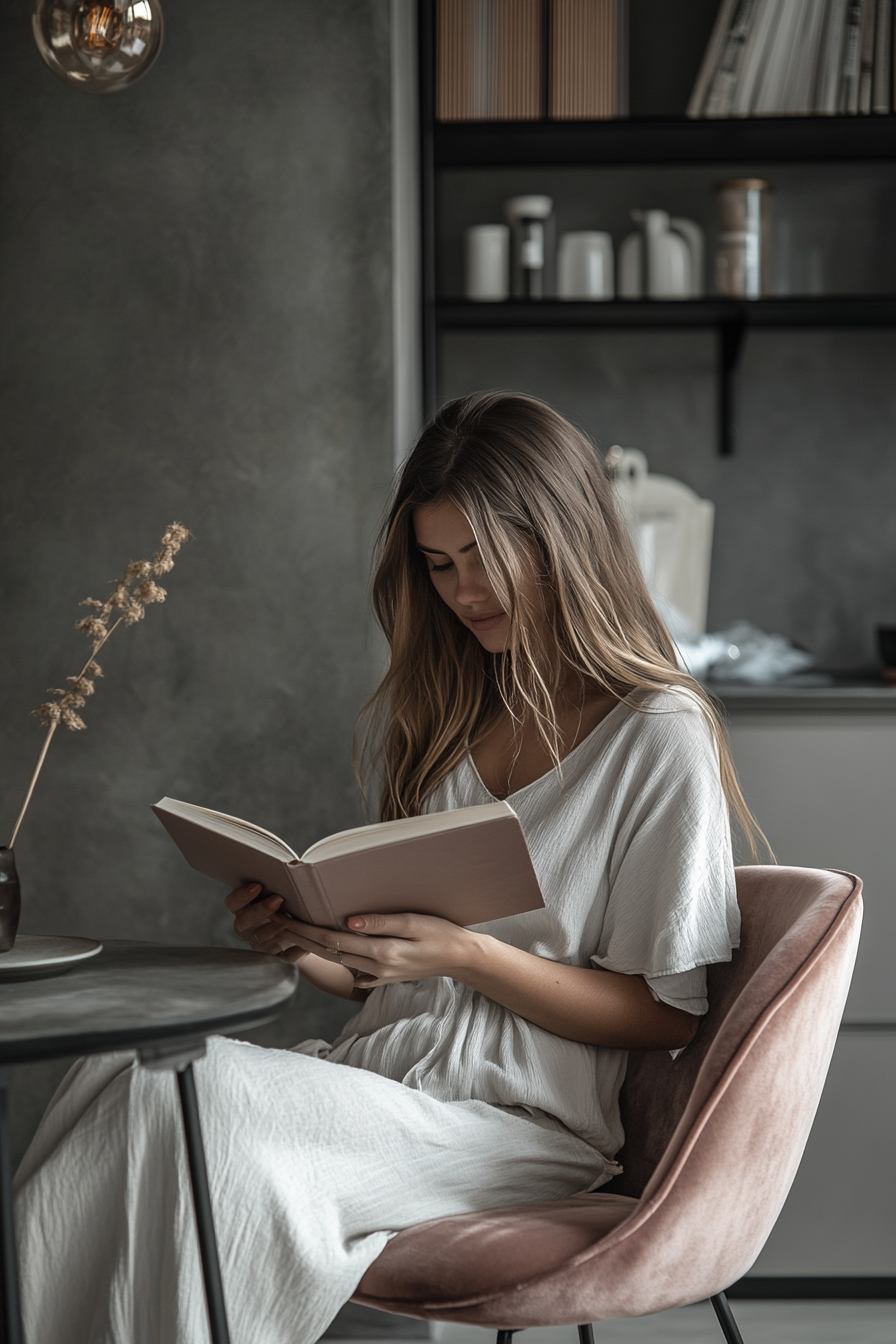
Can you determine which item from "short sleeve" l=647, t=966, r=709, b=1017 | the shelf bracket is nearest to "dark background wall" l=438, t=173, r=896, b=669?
the shelf bracket

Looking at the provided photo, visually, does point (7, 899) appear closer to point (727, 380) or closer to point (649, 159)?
point (727, 380)

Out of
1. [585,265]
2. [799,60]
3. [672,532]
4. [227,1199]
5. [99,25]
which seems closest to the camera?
[227,1199]

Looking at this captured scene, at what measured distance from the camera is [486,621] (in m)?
1.41

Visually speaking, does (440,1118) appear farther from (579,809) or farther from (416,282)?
(416,282)

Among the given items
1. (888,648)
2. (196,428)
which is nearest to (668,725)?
(196,428)

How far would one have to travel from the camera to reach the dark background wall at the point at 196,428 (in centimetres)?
192

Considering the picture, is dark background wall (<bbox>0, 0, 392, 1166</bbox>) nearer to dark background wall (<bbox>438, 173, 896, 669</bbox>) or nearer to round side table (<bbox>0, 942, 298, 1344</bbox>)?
dark background wall (<bbox>438, 173, 896, 669</bbox>)

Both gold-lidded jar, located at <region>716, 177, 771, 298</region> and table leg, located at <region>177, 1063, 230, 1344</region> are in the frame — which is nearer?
table leg, located at <region>177, 1063, 230, 1344</region>

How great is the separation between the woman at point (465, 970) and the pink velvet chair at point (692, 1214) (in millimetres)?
64

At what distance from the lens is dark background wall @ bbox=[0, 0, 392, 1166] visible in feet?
6.30

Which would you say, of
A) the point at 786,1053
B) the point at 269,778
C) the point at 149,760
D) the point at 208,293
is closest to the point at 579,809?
the point at 786,1053

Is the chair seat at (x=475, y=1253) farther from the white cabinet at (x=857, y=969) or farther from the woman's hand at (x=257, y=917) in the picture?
the white cabinet at (x=857, y=969)

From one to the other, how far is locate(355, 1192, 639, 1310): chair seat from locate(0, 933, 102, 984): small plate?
0.38m

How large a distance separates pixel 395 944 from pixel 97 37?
0.96 m
